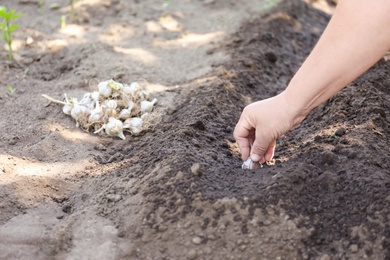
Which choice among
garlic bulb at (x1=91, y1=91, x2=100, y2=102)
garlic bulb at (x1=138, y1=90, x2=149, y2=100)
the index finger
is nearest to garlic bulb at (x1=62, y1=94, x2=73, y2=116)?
garlic bulb at (x1=91, y1=91, x2=100, y2=102)

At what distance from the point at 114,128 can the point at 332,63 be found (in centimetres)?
141

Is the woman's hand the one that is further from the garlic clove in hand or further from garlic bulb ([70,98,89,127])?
garlic bulb ([70,98,89,127])

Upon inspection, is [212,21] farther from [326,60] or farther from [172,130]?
[326,60]

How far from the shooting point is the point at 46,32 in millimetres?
4730

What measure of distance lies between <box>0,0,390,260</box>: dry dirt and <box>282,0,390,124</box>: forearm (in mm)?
385

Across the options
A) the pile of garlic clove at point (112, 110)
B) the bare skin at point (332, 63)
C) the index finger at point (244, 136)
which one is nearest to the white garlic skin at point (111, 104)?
the pile of garlic clove at point (112, 110)

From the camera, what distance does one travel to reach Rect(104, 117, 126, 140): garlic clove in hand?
3408 millimetres

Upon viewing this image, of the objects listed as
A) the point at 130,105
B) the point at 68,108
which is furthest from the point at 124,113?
the point at 68,108

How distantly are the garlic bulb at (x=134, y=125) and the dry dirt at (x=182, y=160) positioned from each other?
0.04 metres

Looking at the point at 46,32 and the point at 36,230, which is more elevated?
the point at 36,230

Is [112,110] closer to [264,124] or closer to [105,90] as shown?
[105,90]

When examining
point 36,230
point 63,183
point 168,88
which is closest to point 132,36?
point 168,88

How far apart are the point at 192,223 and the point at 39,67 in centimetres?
217

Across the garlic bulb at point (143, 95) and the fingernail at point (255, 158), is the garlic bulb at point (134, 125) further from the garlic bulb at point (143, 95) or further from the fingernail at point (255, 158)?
the fingernail at point (255, 158)
